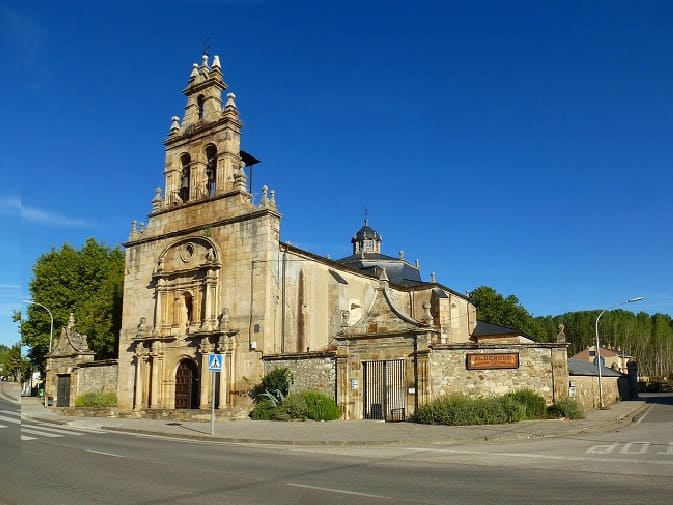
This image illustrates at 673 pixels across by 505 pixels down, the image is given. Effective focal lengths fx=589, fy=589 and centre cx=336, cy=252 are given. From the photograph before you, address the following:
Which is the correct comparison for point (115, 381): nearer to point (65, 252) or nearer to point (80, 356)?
point (80, 356)

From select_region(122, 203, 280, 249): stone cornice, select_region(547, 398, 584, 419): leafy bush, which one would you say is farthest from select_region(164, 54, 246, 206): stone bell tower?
select_region(547, 398, 584, 419): leafy bush

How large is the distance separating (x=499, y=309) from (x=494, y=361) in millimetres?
42996

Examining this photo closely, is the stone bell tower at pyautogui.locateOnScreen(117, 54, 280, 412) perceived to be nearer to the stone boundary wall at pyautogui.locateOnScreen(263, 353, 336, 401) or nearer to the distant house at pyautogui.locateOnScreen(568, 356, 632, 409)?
the stone boundary wall at pyautogui.locateOnScreen(263, 353, 336, 401)

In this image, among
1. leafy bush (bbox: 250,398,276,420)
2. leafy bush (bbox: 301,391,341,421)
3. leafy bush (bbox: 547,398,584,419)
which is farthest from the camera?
leafy bush (bbox: 250,398,276,420)

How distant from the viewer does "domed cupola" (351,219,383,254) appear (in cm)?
5156

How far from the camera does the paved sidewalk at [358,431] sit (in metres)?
16.7

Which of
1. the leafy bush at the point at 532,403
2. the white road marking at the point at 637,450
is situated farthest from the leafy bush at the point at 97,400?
the white road marking at the point at 637,450

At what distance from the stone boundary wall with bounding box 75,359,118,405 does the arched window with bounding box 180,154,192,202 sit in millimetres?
10041

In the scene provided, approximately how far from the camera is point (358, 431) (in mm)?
19125

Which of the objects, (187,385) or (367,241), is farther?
(367,241)

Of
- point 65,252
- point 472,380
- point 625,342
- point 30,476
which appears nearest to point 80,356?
point 65,252

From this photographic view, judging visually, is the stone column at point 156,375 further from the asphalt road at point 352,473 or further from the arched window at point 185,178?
the asphalt road at point 352,473

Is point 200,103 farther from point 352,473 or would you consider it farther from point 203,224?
point 352,473

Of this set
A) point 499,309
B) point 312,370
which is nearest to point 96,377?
point 312,370
